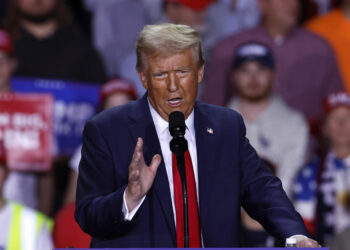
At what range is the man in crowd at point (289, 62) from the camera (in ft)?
18.6

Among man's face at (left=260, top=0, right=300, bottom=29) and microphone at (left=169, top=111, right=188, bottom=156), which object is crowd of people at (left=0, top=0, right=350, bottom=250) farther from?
microphone at (left=169, top=111, right=188, bottom=156)

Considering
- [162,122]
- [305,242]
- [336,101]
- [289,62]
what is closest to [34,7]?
[289,62]

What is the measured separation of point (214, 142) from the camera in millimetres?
2709

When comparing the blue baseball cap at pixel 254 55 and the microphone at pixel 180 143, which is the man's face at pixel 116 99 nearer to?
the blue baseball cap at pixel 254 55

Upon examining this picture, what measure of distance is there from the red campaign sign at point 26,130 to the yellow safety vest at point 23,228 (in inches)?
19.2

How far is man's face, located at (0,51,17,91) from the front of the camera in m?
5.34

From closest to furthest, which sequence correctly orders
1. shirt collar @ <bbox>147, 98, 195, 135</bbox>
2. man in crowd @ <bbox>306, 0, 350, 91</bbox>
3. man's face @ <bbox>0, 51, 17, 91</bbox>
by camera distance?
shirt collar @ <bbox>147, 98, 195, 135</bbox> → man's face @ <bbox>0, 51, 17, 91</bbox> → man in crowd @ <bbox>306, 0, 350, 91</bbox>

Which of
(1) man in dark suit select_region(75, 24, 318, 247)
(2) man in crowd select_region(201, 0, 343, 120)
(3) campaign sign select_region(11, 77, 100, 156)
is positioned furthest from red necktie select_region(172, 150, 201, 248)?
(2) man in crowd select_region(201, 0, 343, 120)

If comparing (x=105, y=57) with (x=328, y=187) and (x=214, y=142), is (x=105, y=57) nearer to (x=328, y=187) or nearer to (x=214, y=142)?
(x=328, y=187)

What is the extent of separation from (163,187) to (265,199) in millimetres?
325

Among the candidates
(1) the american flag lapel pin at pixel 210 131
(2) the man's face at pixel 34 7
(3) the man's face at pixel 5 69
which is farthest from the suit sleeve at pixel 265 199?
(2) the man's face at pixel 34 7

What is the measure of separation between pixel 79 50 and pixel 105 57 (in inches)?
14.3

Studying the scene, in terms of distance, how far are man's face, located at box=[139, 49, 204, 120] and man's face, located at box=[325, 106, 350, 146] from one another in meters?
2.63

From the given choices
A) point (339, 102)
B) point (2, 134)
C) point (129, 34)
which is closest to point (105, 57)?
point (129, 34)
